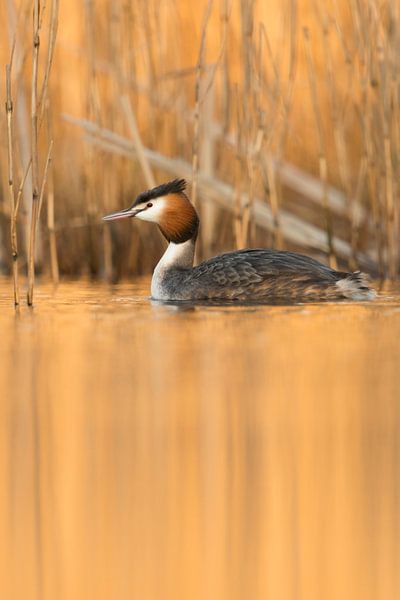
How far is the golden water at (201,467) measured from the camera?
220cm

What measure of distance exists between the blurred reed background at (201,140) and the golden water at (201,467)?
222 cm

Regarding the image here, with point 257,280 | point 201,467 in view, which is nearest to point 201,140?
point 257,280

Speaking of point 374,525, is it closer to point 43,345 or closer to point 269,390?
point 269,390

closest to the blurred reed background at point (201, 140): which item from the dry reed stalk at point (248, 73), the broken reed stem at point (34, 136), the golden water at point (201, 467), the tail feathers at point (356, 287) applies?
the dry reed stalk at point (248, 73)

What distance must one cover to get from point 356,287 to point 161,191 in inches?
60.1

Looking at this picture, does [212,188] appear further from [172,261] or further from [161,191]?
[172,261]

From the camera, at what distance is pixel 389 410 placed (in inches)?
138

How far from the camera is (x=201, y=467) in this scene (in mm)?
2887

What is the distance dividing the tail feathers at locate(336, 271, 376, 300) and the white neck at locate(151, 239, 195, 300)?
1.09m

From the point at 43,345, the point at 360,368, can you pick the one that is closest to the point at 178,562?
the point at 360,368

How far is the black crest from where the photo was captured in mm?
7582

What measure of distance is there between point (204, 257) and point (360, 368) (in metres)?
4.96

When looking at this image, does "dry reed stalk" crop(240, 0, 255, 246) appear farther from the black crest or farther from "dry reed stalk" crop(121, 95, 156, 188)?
"dry reed stalk" crop(121, 95, 156, 188)

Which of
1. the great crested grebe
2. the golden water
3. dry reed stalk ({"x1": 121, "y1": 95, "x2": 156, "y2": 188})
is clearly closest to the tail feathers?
the great crested grebe
